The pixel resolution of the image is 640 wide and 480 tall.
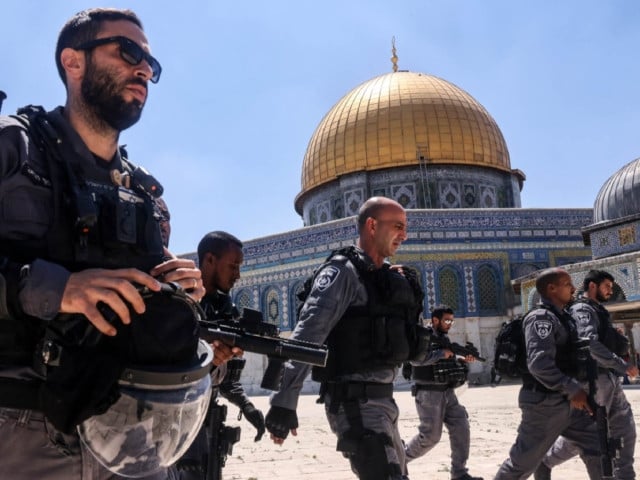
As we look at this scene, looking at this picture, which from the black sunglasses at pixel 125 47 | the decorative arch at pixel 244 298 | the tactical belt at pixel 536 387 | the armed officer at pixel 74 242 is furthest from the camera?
the decorative arch at pixel 244 298

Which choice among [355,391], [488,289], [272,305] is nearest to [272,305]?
[272,305]

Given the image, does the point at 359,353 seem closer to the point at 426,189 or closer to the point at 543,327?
the point at 543,327

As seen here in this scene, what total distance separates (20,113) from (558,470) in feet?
17.0

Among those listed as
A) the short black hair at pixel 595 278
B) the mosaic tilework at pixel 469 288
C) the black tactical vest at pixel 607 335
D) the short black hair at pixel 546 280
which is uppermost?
the mosaic tilework at pixel 469 288

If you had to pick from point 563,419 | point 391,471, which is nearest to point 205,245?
point 391,471

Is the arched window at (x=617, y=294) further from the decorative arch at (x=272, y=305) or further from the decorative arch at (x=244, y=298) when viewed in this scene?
the decorative arch at (x=244, y=298)

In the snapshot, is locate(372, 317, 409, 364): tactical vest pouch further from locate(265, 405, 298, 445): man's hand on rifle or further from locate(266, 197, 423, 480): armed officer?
locate(265, 405, 298, 445): man's hand on rifle

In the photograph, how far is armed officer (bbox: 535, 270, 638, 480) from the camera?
15.3ft

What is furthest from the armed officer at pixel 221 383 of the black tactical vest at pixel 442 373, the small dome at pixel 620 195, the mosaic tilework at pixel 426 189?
the mosaic tilework at pixel 426 189

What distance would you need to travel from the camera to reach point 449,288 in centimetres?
2100

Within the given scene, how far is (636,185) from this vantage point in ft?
66.2

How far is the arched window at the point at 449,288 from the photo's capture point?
20828 mm

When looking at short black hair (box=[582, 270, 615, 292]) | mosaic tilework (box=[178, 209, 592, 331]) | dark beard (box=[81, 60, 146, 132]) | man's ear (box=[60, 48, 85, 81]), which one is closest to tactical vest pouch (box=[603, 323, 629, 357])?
short black hair (box=[582, 270, 615, 292])

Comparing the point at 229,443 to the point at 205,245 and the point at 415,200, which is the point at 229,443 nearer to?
the point at 205,245
